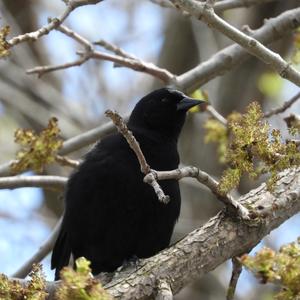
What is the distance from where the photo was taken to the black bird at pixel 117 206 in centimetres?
436

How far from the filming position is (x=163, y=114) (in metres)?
4.98

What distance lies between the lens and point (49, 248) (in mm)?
4707

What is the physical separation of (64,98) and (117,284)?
591 cm

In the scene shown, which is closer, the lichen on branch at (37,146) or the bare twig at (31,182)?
the lichen on branch at (37,146)

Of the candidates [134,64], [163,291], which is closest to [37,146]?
[134,64]

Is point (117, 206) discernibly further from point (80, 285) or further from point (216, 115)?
point (80, 285)

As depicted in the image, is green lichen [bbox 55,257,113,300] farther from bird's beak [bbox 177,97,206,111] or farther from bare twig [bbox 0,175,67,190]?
bird's beak [bbox 177,97,206,111]

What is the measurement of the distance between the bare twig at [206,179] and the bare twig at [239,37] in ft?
1.87

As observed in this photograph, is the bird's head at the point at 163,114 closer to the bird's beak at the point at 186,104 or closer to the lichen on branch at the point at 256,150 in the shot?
the bird's beak at the point at 186,104

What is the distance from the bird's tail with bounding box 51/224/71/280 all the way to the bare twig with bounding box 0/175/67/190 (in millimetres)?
269

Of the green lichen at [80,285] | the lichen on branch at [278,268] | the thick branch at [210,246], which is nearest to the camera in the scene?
the green lichen at [80,285]

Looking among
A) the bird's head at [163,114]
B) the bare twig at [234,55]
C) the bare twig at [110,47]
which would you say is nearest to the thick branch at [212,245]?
the bare twig at [234,55]

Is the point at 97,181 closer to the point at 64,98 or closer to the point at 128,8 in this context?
the point at 64,98

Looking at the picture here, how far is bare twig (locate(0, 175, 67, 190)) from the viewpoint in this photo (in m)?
4.20
